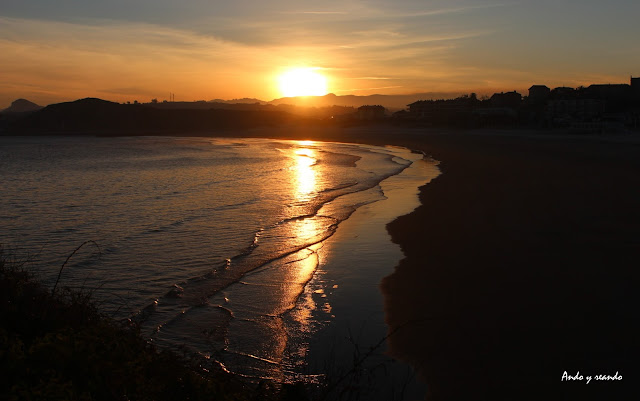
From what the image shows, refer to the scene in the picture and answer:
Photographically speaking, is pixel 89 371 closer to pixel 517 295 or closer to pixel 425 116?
pixel 517 295

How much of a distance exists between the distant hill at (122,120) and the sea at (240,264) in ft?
336

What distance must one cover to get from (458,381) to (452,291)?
2846 mm

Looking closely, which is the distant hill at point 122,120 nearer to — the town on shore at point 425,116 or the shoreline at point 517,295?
the town on shore at point 425,116

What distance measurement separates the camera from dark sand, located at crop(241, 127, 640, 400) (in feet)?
18.6

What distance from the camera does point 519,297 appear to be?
7.91 m

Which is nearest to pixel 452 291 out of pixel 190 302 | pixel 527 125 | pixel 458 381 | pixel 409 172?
pixel 458 381

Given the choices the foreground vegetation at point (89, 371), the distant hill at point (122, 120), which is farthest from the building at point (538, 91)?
the foreground vegetation at point (89, 371)

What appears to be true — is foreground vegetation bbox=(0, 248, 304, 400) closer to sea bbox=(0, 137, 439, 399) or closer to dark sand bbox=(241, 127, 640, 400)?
sea bbox=(0, 137, 439, 399)

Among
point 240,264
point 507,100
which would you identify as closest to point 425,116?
point 507,100

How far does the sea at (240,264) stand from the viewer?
641 centimetres

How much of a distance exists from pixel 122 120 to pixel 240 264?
423 feet

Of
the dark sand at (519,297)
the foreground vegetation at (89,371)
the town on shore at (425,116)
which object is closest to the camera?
the foreground vegetation at (89,371)

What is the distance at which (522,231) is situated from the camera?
12148mm

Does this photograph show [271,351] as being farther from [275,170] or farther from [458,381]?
[275,170]
